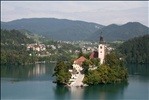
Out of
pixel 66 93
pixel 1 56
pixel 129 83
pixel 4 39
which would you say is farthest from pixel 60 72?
pixel 4 39

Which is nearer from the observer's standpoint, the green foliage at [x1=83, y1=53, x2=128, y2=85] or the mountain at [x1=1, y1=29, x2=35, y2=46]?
the green foliage at [x1=83, y1=53, x2=128, y2=85]

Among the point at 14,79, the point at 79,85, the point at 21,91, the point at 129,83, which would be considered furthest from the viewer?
the point at 14,79

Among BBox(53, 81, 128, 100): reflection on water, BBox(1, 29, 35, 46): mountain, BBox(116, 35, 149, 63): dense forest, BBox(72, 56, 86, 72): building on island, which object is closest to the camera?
BBox(53, 81, 128, 100): reflection on water

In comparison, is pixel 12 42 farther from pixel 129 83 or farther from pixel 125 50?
pixel 129 83

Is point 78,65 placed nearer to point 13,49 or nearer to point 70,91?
point 70,91

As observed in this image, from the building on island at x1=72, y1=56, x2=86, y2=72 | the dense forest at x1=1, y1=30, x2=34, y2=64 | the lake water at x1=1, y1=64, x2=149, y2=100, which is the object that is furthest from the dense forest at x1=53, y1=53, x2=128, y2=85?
the dense forest at x1=1, y1=30, x2=34, y2=64

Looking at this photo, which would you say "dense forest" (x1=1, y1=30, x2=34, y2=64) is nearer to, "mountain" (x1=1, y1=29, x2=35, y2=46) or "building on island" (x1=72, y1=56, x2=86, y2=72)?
"mountain" (x1=1, y1=29, x2=35, y2=46)

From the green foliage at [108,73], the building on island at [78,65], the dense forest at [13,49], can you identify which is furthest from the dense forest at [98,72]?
the dense forest at [13,49]

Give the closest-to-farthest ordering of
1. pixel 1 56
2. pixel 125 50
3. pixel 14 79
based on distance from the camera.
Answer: pixel 14 79, pixel 1 56, pixel 125 50
